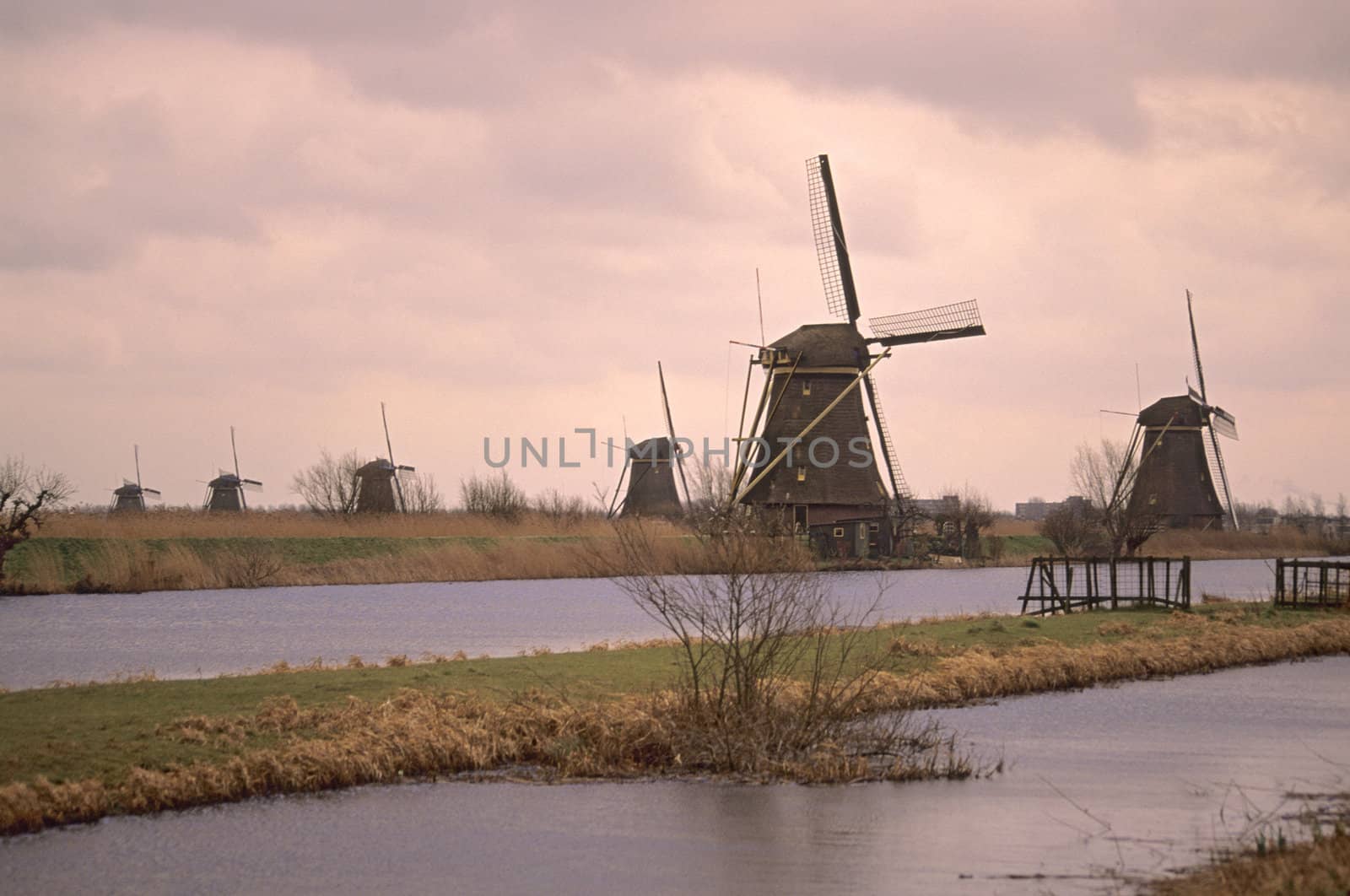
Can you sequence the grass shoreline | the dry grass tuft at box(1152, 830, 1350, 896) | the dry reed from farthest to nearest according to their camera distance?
the dry reed, the grass shoreline, the dry grass tuft at box(1152, 830, 1350, 896)

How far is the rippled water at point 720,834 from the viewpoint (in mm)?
11258

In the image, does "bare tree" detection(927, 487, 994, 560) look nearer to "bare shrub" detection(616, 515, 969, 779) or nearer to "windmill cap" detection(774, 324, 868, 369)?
"windmill cap" detection(774, 324, 868, 369)

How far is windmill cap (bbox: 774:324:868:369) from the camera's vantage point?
53.6m

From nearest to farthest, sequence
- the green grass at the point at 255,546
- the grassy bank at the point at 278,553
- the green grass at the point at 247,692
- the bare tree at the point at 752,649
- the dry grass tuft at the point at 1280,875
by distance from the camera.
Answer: the dry grass tuft at the point at 1280,875 < the green grass at the point at 247,692 < the bare tree at the point at 752,649 < the grassy bank at the point at 278,553 < the green grass at the point at 255,546

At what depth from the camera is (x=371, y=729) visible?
15328 millimetres

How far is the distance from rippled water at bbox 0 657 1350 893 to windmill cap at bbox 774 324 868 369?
37300 millimetres

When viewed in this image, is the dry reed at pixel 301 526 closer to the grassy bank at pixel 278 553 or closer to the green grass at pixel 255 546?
the grassy bank at pixel 278 553

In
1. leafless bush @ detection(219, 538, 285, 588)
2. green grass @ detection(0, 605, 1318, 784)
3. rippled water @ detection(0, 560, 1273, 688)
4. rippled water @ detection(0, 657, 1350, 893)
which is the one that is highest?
leafless bush @ detection(219, 538, 285, 588)

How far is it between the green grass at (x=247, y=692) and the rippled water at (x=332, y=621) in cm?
346

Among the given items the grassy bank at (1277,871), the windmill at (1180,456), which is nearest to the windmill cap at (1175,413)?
the windmill at (1180,456)

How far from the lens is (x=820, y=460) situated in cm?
5488

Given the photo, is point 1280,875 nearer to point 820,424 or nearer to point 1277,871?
point 1277,871

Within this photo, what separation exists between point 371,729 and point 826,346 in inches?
1569

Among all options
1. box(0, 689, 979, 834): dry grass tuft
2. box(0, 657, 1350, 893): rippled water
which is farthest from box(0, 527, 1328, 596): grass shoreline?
box(0, 657, 1350, 893): rippled water
